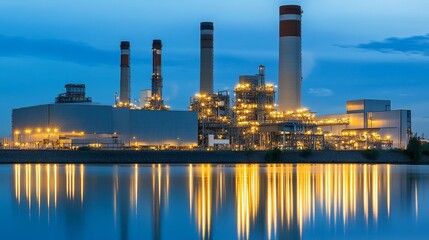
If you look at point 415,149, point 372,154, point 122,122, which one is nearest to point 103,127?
point 122,122

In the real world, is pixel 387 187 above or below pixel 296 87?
below

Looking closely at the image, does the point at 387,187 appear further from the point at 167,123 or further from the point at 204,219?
the point at 167,123

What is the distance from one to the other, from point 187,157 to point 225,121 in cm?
790

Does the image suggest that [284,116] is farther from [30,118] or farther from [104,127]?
[30,118]

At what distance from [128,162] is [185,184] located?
38.8m

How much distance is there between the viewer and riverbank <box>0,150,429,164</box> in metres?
65.9

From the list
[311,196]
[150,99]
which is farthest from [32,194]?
[150,99]

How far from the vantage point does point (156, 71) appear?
8688 cm

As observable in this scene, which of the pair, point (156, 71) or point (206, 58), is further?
point (156, 71)

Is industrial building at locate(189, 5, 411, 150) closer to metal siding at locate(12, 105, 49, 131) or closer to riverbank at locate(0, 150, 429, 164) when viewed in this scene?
riverbank at locate(0, 150, 429, 164)

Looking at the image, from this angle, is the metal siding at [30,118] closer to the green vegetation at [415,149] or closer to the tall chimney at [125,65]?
the tall chimney at [125,65]

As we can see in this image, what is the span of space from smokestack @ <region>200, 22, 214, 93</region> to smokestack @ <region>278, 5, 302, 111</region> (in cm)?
1071

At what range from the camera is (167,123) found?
78500mm

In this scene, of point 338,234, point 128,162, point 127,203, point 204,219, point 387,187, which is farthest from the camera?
point 128,162
